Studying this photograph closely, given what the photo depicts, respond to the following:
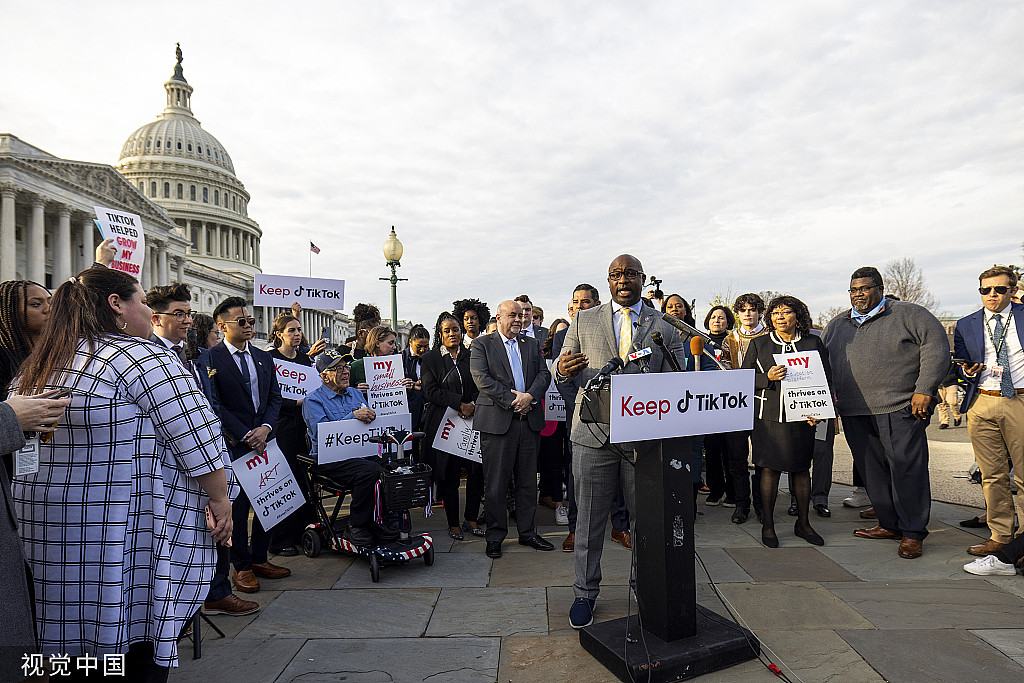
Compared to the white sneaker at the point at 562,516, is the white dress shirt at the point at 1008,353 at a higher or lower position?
higher

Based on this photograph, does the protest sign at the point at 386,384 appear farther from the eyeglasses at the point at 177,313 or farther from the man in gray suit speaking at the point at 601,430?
the man in gray suit speaking at the point at 601,430

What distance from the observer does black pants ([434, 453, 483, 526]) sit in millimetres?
6812

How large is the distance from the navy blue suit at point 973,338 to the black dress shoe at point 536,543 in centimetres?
397

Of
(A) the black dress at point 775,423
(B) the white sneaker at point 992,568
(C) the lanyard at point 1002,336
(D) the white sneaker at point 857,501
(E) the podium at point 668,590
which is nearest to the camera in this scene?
(E) the podium at point 668,590

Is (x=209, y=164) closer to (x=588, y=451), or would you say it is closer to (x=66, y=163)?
(x=66, y=163)

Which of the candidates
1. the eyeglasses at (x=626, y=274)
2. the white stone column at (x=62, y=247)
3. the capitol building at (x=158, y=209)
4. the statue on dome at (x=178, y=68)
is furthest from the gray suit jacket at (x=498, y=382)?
the statue on dome at (x=178, y=68)

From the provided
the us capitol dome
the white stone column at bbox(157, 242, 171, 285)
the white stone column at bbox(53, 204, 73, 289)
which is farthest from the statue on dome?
the white stone column at bbox(53, 204, 73, 289)

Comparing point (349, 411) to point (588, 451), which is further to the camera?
point (349, 411)

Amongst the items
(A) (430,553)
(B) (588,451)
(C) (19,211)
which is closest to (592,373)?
(B) (588,451)

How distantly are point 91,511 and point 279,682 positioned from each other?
64.1 inches

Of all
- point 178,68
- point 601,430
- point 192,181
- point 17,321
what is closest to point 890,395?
point 601,430

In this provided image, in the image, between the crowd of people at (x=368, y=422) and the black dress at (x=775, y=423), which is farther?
the black dress at (x=775, y=423)

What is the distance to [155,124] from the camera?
97188 millimetres

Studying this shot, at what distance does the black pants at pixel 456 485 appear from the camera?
681cm
